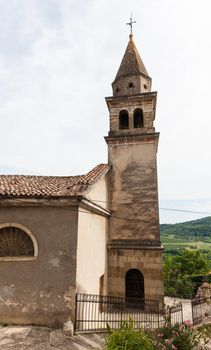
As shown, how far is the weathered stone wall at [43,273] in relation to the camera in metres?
7.66

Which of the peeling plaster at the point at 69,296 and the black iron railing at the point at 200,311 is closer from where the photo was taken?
the peeling plaster at the point at 69,296

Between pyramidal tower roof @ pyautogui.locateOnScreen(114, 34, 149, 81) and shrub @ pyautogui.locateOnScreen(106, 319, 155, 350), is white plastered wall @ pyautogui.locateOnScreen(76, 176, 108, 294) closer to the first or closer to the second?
shrub @ pyautogui.locateOnScreen(106, 319, 155, 350)

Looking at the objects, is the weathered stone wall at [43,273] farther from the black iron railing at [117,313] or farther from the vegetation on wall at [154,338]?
the vegetation on wall at [154,338]

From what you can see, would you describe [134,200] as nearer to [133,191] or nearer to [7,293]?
[133,191]

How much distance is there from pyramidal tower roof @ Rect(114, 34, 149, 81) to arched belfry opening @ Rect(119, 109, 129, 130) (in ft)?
9.43

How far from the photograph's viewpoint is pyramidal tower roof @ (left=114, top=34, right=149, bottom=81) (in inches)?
615

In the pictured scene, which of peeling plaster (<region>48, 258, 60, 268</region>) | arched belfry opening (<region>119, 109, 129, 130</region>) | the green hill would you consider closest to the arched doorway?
peeling plaster (<region>48, 258, 60, 268</region>)

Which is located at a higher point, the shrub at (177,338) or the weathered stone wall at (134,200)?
the weathered stone wall at (134,200)

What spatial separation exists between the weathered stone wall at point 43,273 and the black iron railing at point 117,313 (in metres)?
0.63

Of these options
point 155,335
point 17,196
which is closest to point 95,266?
point 155,335

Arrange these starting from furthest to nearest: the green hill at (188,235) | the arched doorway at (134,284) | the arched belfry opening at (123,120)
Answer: the green hill at (188,235), the arched belfry opening at (123,120), the arched doorway at (134,284)

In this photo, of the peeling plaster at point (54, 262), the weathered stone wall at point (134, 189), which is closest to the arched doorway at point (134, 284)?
the weathered stone wall at point (134, 189)

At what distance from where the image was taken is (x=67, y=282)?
775 cm

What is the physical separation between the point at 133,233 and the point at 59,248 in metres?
5.45
